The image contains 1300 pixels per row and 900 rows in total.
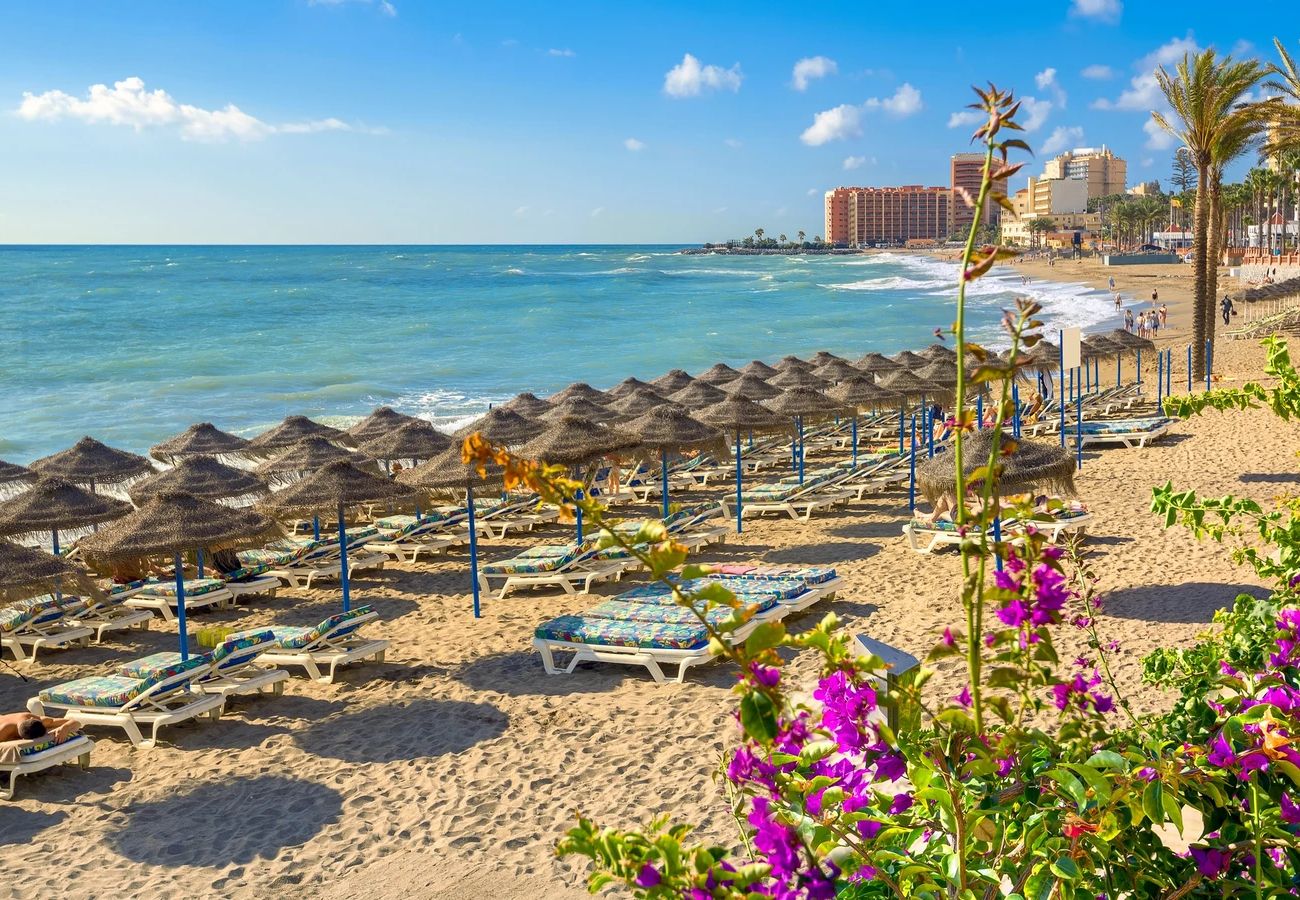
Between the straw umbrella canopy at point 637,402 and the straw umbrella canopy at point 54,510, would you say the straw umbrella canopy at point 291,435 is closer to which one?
the straw umbrella canopy at point 637,402

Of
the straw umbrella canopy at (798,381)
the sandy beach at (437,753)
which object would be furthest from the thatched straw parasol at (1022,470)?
the straw umbrella canopy at (798,381)

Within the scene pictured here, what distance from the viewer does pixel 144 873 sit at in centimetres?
618

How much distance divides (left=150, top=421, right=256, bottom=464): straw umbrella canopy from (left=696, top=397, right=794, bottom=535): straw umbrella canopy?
6920 millimetres

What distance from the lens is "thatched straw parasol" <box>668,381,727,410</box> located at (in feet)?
57.4

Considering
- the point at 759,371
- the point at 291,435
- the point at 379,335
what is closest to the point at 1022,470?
the point at 759,371

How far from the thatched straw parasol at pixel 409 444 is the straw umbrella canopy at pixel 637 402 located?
274cm

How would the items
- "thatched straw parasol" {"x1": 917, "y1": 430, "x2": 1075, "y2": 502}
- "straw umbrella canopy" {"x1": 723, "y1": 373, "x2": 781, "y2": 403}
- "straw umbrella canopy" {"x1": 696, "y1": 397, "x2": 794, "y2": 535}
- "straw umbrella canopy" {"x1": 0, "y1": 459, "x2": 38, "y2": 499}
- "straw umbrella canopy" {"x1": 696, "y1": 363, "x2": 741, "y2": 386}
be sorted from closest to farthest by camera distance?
1. "thatched straw parasol" {"x1": 917, "y1": 430, "x2": 1075, "y2": 502}
2. "straw umbrella canopy" {"x1": 0, "y1": 459, "x2": 38, "y2": 499}
3. "straw umbrella canopy" {"x1": 696, "y1": 397, "x2": 794, "y2": 535}
4. "straw umbrella canopy" {"x1": 723, "y1": 373, "x2": 781, "y2": 403}
5. "straw umbrella canopy" {"x1": 696, "y1": 363, "x2": 741, "y2": 386}

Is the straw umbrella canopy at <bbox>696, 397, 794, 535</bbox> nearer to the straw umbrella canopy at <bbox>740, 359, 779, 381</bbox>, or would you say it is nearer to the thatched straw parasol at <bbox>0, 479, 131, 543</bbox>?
the straw umbrella canopy at <bbox>740, 359, 779, 381</bbox>

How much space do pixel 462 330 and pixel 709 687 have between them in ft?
179

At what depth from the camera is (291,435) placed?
16781mm

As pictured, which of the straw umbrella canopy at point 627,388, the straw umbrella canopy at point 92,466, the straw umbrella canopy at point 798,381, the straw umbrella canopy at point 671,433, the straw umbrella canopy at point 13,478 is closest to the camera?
the straw umbrella canopy at point 671,433

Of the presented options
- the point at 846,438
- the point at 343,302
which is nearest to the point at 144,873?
the point at 846,438

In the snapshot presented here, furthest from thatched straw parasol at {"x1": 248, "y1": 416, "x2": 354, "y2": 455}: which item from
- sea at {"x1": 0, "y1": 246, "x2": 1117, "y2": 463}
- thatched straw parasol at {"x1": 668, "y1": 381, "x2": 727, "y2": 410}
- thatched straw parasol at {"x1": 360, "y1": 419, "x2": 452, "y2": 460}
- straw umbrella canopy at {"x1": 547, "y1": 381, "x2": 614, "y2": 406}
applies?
sea at {"x1": 0, "y1": 246, "x2": 1117, "y2": 463}

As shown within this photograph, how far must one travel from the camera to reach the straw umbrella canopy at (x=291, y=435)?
16469 millimetres
